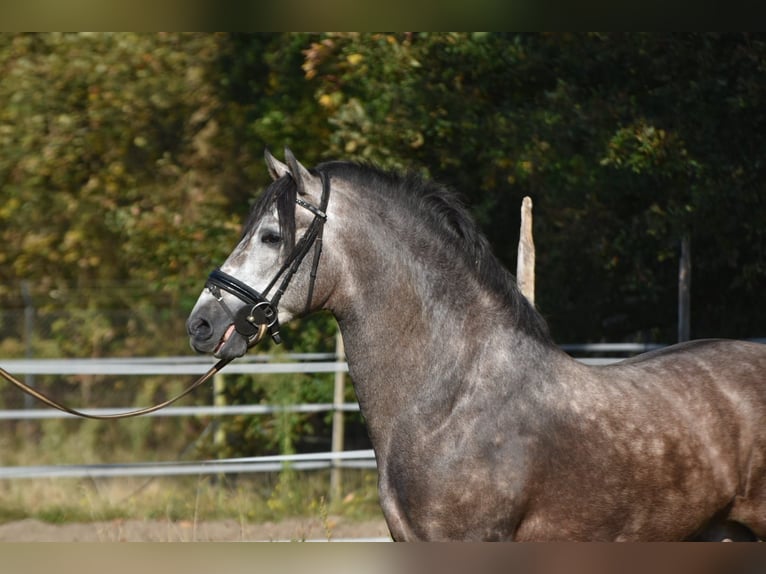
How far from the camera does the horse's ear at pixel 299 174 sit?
12.4ft

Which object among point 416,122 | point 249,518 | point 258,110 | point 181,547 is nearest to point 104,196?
point 258,110

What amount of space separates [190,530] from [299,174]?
4477 mm

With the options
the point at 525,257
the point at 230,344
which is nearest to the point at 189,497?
the point at 525,257

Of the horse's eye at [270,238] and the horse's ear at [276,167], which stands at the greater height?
the horse's ear at [276,167]

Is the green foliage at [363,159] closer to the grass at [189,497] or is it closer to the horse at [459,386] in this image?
the grass at [189,497]

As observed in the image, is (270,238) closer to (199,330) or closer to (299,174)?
(299,174)

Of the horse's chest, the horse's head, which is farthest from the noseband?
the horse's chest

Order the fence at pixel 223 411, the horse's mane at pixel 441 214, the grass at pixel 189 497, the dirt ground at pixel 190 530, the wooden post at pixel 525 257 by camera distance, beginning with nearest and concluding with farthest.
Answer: the horse's mane at pixel 441 214
the wooden post at pixel 525 257
the dirt ground at pixel 190 530
the grass at pixel 189 497
the fence at pixel 223 411

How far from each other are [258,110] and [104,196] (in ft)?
8.85

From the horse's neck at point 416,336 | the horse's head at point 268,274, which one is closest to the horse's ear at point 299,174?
the horse's head at point 268,274

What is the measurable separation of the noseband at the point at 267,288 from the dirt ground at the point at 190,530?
3.67 meters

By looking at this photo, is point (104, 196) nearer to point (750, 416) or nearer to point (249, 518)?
point (249, 518)

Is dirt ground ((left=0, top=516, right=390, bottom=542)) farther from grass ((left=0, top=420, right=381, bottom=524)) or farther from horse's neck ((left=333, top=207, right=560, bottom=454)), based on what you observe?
horse's neck ((left=333, top=207, right=560, bottom=454))

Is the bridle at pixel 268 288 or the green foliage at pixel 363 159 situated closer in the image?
the bridle at pixel 268 288
